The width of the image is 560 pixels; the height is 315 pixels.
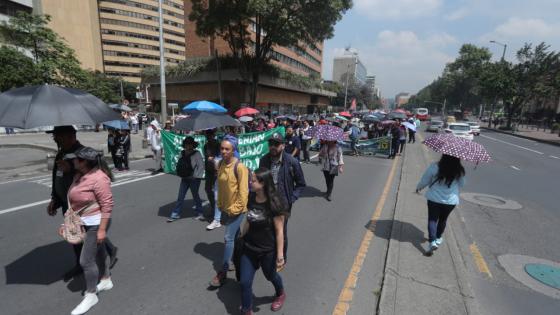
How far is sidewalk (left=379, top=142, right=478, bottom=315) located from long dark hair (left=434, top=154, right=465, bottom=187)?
1.12m

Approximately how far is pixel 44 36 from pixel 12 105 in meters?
20.3

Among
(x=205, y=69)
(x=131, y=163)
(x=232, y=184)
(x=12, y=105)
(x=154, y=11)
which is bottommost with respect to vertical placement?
(x=131, y=163)

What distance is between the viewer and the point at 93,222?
117 inches

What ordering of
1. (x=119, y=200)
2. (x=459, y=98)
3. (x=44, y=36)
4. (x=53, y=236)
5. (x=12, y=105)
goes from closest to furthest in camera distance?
(x=12, y=105) < (x=53, y=236) < (x=119, y=200) < (x=44, y=36) < (x=459, y=98)

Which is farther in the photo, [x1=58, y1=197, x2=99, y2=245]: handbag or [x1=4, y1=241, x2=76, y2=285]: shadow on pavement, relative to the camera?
[x1=4, y1=241, x2=76, y2=285]: shadow on pavement

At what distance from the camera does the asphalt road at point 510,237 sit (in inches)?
137

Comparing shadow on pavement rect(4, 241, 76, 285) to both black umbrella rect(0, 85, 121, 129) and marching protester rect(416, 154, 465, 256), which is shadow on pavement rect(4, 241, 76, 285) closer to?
black umbrella rect(0, 85, 121, 129)

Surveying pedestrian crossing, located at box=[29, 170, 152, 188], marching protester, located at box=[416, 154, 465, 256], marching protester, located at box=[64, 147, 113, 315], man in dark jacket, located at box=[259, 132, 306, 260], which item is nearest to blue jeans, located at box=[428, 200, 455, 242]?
marching protester, located at box=[416, 154, 465, 256]

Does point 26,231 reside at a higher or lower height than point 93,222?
lower

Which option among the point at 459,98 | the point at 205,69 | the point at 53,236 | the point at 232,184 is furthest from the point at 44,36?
the point at 459,98

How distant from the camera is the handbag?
9.66ft

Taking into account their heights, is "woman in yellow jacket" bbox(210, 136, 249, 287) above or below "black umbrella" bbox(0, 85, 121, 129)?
below

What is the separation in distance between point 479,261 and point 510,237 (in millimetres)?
1426

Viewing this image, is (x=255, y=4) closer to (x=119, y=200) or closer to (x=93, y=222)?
(x=119, y=200)
